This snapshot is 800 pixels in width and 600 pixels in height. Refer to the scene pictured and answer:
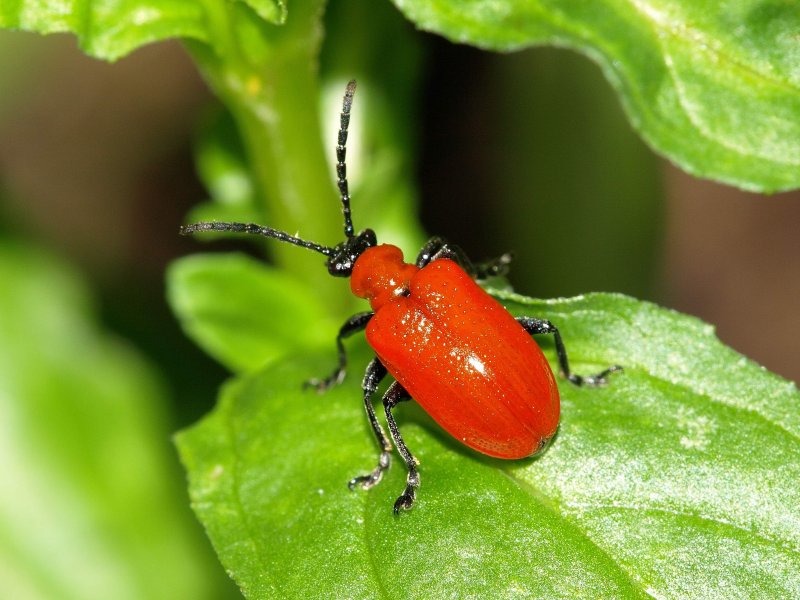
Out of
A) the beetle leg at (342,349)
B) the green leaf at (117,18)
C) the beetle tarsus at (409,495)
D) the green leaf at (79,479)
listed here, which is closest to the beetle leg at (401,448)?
the beetle tarsus at (409,495)

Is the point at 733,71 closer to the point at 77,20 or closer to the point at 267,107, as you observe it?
the point at 267,107

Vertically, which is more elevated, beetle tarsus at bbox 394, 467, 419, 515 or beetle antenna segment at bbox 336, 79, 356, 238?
beetle antenna segment at bbox 336, 79, 356, 238

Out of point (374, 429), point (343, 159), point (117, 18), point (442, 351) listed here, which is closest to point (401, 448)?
point (374, 429)

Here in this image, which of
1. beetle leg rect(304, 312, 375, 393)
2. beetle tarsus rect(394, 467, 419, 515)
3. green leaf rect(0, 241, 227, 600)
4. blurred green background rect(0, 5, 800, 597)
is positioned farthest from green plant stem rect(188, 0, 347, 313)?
green leaf rect(0, 241, 227, 600)

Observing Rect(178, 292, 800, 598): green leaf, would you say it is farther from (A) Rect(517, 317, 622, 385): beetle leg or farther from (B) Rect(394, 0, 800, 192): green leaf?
(B) Rect(394, 0, 800, 192): green leaf

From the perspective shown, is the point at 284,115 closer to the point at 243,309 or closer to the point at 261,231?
the point at 261,231

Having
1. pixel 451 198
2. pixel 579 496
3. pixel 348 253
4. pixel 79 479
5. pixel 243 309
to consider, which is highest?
pixel 348 253

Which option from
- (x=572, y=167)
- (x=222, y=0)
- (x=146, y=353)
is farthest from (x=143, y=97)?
(x=222, y=0)

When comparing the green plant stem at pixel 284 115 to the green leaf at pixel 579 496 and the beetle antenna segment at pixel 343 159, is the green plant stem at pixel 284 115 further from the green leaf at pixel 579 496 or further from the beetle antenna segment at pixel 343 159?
the green leaf at pixel 579 496
